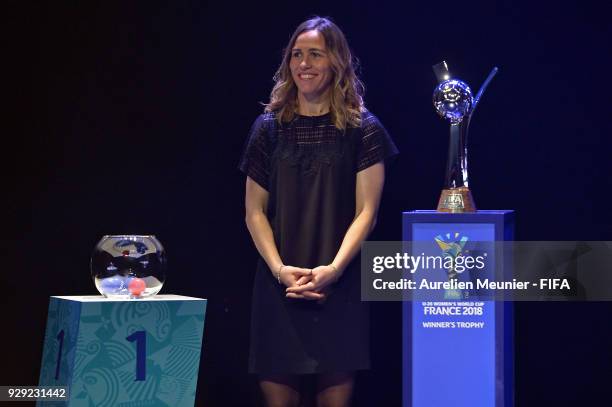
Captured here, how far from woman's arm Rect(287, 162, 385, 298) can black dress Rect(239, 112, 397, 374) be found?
0.03 m

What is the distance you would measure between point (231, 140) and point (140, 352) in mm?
1400

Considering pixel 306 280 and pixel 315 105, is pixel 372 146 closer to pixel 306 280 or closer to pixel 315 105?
pixel 315 105

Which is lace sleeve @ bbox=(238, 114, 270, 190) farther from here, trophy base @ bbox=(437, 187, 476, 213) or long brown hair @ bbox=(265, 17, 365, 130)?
trophy base @ bbox=(437, 187, 476, 213)

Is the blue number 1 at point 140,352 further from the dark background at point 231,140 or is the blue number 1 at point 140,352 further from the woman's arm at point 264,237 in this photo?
the dark background at point 231,140

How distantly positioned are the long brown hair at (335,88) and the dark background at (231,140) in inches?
19.5

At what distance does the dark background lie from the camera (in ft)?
12.9

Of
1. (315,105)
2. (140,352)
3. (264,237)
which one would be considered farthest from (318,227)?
(140,352)

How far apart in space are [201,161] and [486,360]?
1.45 metres

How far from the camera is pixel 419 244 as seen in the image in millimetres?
3338

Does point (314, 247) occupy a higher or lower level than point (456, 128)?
lower

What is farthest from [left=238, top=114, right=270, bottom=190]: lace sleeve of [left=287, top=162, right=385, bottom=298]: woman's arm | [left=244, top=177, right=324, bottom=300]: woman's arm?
[left=287, top=162, right=385, bottom=298]: woman's arm

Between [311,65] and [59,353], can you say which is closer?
[59,353]

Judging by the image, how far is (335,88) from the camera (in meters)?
3.56

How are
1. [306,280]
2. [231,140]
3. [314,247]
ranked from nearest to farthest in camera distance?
[306,280]
[314,247]
[231,140]
